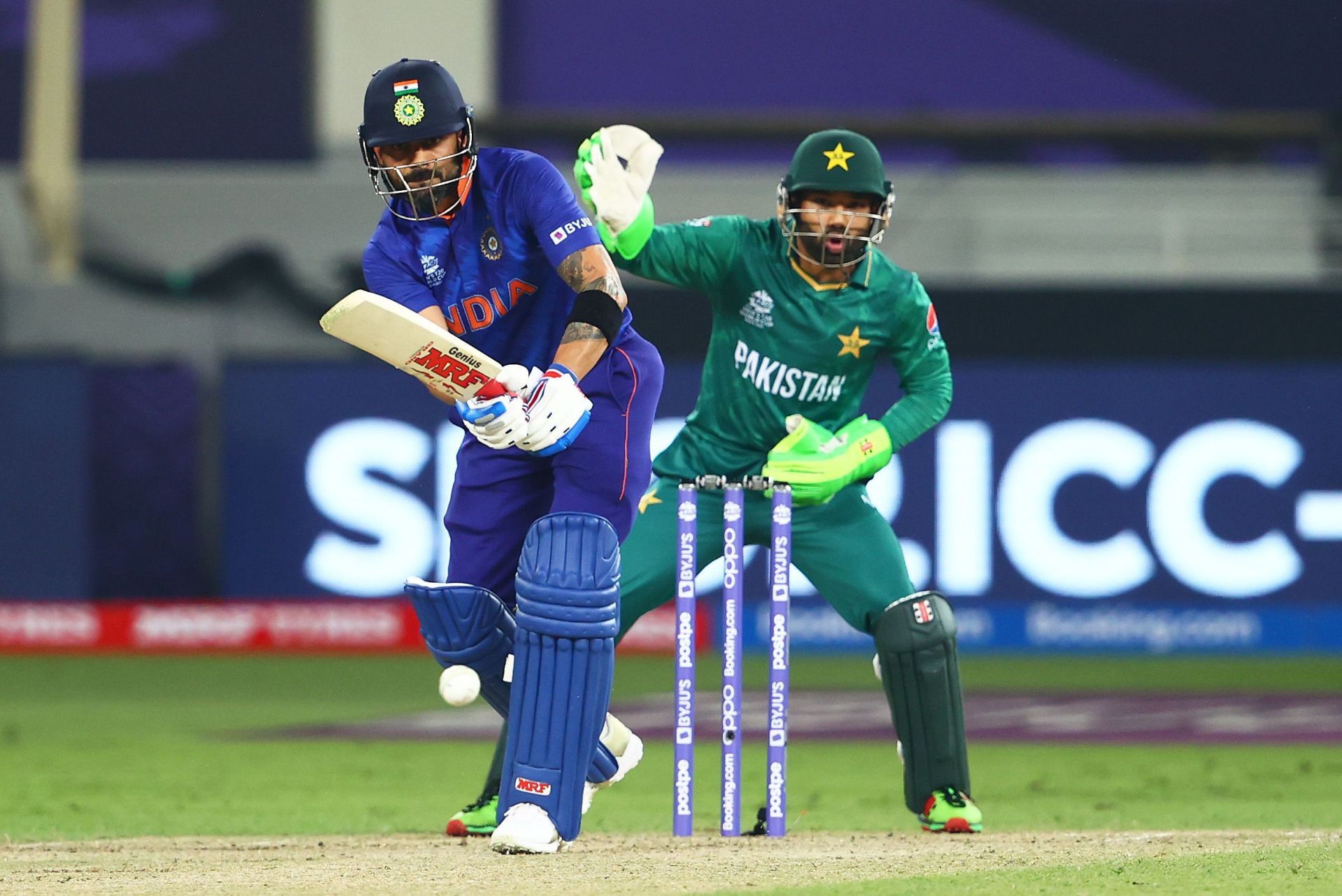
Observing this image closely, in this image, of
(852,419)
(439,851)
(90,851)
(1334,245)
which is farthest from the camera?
(1334,245)

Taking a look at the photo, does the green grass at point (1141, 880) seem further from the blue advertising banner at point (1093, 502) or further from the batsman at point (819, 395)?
the blue advertising banner at point (1093, 502)

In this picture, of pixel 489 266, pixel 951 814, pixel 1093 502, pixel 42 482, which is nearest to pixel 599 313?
pixel 489 266

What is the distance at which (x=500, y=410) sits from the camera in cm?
403

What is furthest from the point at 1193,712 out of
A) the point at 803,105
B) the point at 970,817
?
the point at 803,105

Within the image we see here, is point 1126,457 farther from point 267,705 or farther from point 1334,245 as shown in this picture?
point 267,705

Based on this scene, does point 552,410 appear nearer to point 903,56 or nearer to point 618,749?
point 618,749

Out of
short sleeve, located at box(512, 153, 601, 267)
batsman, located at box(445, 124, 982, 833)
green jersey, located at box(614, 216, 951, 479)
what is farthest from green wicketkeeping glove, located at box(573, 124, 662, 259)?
short sleeve, located at box(512, 153, 601, 267)

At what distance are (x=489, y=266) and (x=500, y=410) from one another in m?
0.63

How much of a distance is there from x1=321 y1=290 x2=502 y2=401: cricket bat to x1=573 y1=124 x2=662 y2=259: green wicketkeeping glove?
818 millimetres

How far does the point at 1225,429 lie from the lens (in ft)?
36.6

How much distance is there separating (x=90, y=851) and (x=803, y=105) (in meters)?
11.8

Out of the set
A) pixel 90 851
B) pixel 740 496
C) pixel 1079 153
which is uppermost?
pixel 1079 153

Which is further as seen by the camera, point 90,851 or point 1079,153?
point 1079,153

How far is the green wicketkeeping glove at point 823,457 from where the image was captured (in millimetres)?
4945
